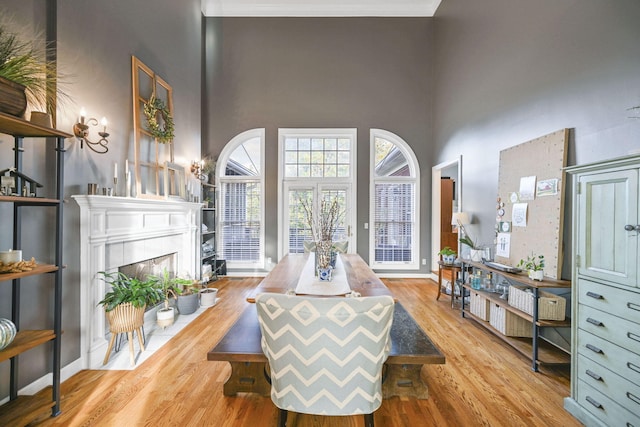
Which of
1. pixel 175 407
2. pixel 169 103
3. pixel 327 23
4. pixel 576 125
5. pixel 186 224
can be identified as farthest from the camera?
pixel 327 23

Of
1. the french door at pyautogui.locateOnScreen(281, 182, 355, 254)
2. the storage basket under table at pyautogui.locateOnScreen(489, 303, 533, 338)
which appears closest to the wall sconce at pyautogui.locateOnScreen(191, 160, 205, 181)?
the french door at pyautogui.locateOnScreen(281, 182, 355, 254)

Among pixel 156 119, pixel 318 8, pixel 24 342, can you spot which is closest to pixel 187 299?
pixel 24 342

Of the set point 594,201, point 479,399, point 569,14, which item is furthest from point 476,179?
point 479,399

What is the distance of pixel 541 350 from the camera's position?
259 centimetres

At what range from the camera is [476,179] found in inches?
161

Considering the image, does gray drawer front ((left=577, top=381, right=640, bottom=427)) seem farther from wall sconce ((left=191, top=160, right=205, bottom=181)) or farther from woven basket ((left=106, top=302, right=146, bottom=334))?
wall sconce ((left=191, top=160, right=205, bottom=181))

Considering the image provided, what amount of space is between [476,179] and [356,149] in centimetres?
230

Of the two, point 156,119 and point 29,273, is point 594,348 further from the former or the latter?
point 156,119

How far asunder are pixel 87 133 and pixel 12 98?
0.86m

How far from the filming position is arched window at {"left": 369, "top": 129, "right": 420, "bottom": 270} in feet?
18.7

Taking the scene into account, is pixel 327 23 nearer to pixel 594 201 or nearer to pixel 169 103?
pixel 169 103

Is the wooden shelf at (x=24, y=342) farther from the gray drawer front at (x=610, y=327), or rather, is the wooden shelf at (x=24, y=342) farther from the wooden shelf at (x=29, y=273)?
the gray drawer front at (x=610, y=327)

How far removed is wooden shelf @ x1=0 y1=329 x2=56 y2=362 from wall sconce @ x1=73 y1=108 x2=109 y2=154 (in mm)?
1449

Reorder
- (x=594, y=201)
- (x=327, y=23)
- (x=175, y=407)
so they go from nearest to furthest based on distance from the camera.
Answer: (x=594, y=201) < (x=175, y=407) < (x=327, y=23)
